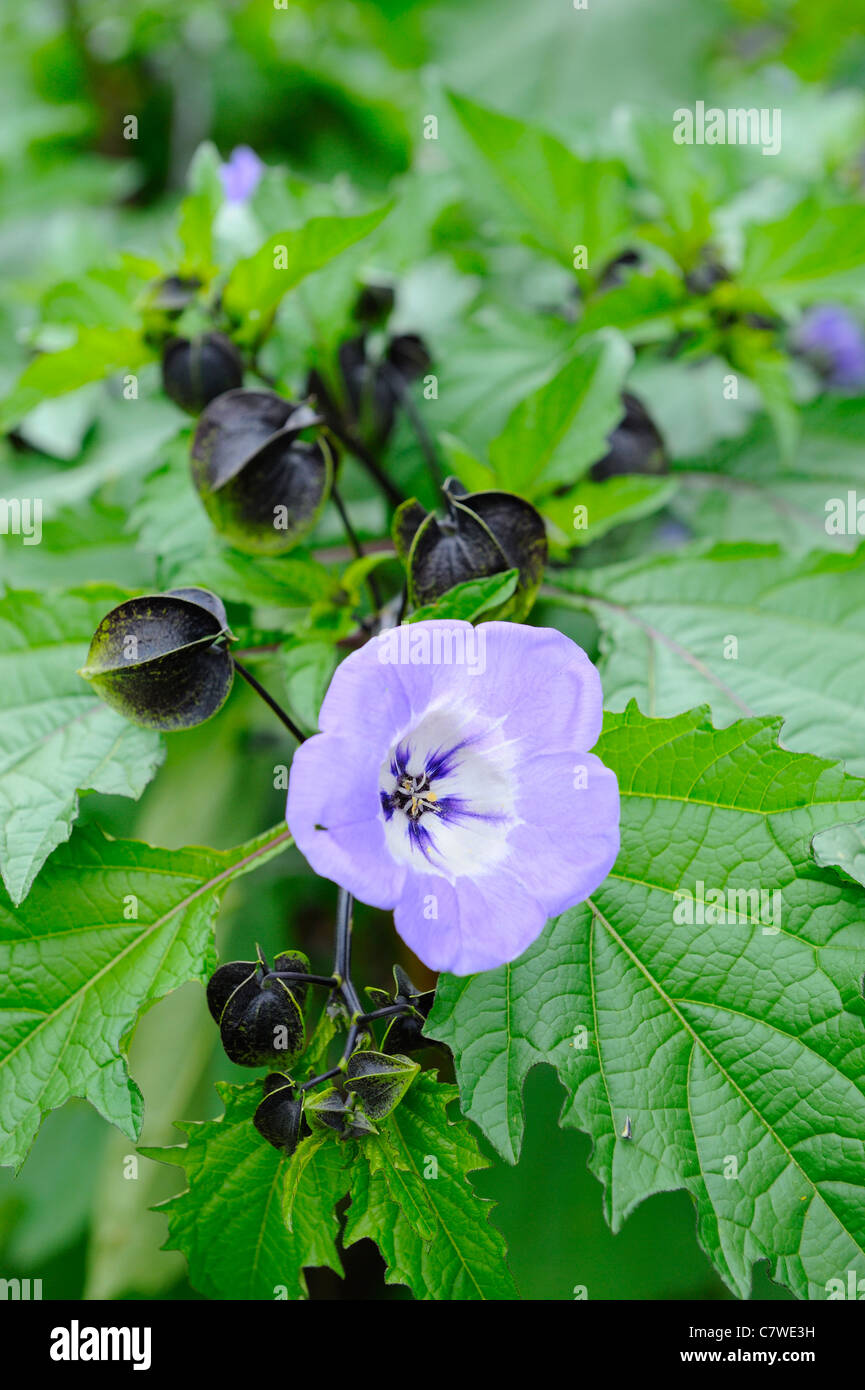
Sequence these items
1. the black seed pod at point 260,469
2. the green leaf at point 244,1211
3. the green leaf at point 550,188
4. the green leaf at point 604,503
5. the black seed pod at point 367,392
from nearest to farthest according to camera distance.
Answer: the green leaf at point 244,1211, the black seed pod at point 260,469, the green leaf at point 604,503, the black seed pod at point 367,392, the green leaf at point 550,188

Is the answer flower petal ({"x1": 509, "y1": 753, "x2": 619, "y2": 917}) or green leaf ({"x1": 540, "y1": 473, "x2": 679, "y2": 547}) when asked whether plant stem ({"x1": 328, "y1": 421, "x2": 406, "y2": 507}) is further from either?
flower petal ({"x1": 509, "y1": 753, "x2": 619, "y2": 917})

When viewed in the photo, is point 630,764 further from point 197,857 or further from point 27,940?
point 27,940

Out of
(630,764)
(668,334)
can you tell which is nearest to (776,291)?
(668,334)

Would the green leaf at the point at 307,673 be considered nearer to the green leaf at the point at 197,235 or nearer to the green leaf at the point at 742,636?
the green leaf at the point at 742,636

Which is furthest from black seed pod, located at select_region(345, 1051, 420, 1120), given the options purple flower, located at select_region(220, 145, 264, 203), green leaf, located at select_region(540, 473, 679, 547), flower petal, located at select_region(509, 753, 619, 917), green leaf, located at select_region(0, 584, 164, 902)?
purple flower, located at select_region(220, 145, 264, 203)

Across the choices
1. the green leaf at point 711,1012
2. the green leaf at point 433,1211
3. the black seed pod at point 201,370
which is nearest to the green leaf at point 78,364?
the black seed pod at point 201,370

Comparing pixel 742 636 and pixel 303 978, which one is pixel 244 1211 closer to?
pixel 303 978
